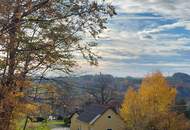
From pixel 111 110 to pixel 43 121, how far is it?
1756 inches

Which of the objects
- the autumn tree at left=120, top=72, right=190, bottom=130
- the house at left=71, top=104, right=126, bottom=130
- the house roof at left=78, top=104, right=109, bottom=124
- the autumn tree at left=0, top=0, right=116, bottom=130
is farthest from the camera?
the house roof at left=78, top=104, right=109, bottom=124

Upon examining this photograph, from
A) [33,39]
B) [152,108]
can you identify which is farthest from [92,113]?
[33,39]

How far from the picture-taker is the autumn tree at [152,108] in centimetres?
5094

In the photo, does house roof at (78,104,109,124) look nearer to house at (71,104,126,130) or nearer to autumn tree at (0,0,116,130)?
house at (71,104,126,130)

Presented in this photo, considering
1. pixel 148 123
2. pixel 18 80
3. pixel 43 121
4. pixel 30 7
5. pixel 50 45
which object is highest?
pixel 30 7

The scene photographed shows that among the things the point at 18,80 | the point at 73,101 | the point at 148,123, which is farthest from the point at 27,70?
the point at 148,123

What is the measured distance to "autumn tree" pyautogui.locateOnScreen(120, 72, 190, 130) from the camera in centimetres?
5094

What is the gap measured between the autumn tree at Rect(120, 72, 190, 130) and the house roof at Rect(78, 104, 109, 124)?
9.00ft

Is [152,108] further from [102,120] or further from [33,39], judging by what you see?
[33,39]

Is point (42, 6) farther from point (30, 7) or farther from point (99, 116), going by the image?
point (99, 116)

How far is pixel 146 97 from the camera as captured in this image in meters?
59.9

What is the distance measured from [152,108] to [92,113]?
8.65 m

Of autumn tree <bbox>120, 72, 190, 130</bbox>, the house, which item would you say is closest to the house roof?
the house

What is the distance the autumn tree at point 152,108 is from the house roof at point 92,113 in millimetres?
2744
